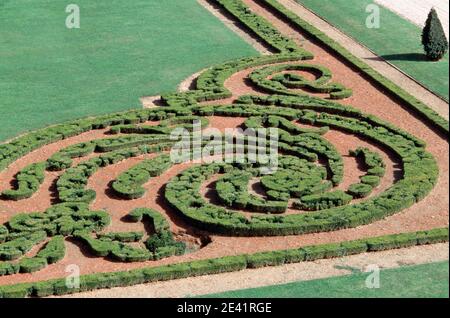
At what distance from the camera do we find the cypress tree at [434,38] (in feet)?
145

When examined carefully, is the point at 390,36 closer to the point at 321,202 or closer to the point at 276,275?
the point at 321,202

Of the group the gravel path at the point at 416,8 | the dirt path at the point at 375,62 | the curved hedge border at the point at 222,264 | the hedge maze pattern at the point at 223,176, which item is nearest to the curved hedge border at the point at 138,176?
the hedge maze pattern at the point at 223,176

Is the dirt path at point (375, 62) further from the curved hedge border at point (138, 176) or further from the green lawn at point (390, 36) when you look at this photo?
the curved hedge border at point (138, 176)

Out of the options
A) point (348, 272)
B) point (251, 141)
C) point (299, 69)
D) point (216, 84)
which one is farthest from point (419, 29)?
point (348, 272)

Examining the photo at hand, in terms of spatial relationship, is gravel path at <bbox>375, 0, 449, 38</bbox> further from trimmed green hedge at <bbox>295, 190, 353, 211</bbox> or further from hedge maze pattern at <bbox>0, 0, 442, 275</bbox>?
trimmed green hedge at <bbox>295, 190, 353, 211</bbox>

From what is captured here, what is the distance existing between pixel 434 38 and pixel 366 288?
54.4 feet

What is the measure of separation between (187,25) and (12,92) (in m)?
9.50

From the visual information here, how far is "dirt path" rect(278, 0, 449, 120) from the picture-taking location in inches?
1617

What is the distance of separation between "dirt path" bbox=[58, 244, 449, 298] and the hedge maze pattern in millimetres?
728

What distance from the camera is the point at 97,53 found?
4659cm

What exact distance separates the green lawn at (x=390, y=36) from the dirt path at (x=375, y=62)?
290mm

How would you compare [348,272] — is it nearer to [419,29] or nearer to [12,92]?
[12,92]

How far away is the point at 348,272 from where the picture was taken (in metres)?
31.0

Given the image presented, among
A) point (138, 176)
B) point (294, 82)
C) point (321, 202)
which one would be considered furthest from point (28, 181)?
point (294, 82)
